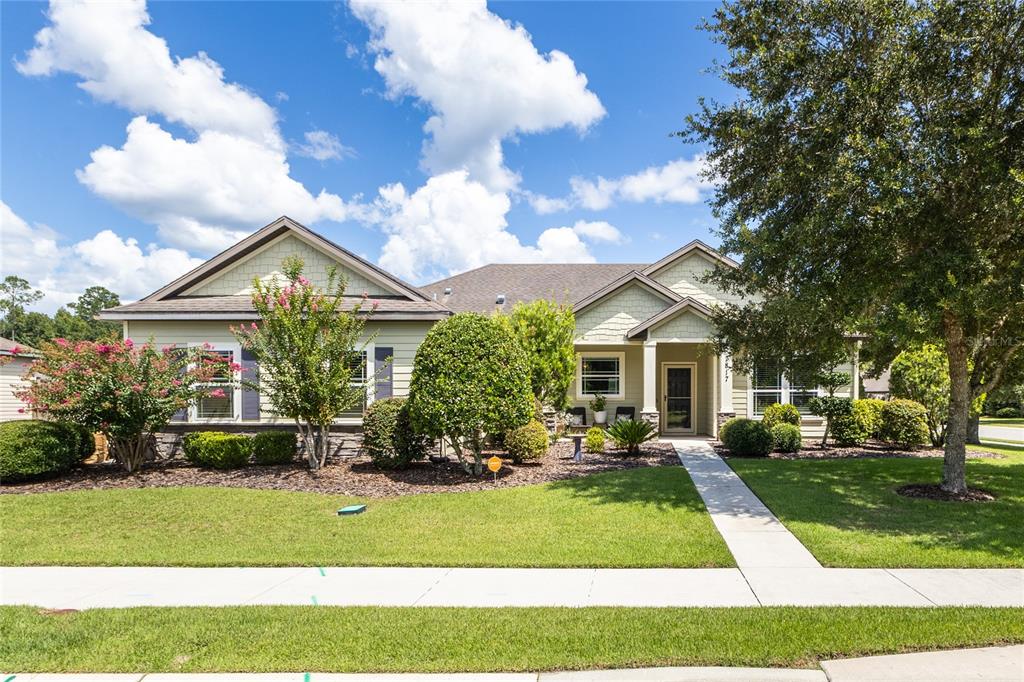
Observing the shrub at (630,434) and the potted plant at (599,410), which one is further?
the potted plant at (599,410)

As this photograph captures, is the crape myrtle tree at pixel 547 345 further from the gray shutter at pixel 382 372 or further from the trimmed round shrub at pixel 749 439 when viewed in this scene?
the trimmed round shrub at pixel 749 439

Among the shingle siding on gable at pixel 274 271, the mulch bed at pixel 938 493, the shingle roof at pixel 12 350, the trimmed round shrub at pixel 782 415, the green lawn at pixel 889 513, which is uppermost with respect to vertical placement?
the shingle siding on gable at pixel 274 271

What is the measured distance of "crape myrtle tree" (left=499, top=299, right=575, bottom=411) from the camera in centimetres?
1494

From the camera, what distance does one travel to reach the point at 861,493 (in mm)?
8992

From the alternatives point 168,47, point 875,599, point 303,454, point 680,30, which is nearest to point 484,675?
point 875,599

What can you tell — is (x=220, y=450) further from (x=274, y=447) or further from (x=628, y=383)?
(x=628, y=383)

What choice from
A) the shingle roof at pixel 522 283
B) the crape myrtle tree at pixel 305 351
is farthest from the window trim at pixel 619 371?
the crape myrtle tree at pixel 305 351

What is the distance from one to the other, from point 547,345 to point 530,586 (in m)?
9.99

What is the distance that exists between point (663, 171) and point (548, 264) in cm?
1026

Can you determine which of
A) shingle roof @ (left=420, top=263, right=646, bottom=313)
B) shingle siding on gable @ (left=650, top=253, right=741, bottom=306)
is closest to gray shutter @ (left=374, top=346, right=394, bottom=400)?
shingle roof @ (left=420, top=263, right=646, bottom=313)

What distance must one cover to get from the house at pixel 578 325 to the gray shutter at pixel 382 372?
Answer: 1.4 inches

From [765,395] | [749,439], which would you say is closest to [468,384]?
[749,439]

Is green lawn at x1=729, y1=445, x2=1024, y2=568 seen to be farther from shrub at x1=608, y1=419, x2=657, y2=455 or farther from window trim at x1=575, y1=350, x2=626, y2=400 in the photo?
window trim at x1=575, y1=350, x2=626, y2=400

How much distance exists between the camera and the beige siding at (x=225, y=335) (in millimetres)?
13766
